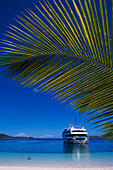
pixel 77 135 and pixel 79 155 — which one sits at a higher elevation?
pixel 77 135

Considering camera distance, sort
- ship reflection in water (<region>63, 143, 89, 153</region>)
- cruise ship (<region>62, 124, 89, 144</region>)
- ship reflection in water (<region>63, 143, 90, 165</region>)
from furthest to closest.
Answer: cruise ship (<region>62, 124, 89, 144</region>) → ship reflection in water (<region>63, 143, 89, 153</region>) → ship reflection in water (<region>63, 143, 90, 165</region>)

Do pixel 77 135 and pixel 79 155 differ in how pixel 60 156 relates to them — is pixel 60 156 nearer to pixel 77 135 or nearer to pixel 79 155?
pixel 79 155

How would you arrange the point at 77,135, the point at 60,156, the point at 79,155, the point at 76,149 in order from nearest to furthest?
the point at 60,156
the point at 79,155
the point at 76,149
the point at 77,135

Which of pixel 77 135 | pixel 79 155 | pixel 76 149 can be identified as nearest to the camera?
pixel 79 155

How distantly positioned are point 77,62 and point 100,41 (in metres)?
0.19

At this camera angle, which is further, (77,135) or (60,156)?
(77,135)

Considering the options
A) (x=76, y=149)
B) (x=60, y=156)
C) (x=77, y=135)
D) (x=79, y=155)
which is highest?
(x=77, y=135)

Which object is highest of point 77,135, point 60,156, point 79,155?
point 77,135

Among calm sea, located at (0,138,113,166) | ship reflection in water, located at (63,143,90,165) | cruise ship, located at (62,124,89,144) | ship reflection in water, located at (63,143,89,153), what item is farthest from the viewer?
cruise ship, located at (62,124,89,144)

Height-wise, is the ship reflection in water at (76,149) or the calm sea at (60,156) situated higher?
the ship reflection in water at (76,149)

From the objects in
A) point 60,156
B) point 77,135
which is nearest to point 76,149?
point 77,135

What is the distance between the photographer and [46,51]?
39.7 inches

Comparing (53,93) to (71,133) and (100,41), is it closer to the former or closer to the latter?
(100,41)

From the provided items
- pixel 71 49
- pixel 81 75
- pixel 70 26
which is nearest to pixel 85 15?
pixel 70 26
